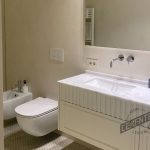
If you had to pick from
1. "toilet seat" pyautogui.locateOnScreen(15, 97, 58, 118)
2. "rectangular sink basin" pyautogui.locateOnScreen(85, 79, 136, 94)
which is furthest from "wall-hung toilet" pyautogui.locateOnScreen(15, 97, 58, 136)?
"rectangular sink basin" pyautogui.locateOnScreen(85, 79, 136, 94)

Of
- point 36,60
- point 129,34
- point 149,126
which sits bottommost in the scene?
point 149,126

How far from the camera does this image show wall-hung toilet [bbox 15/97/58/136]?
2424 mm

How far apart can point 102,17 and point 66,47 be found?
0.51m

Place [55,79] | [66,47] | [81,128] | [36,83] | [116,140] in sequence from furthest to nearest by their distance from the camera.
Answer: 1. [36,83]
2. [55,79]
3. [66,47]
4. [81,128]
5. [116,140]

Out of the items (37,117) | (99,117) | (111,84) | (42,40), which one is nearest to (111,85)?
(111,84)

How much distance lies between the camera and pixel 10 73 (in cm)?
336

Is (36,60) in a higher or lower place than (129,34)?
lower

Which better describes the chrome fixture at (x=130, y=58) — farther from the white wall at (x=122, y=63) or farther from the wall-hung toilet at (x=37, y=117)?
the wall-hung toilet at (x=37, y=117)

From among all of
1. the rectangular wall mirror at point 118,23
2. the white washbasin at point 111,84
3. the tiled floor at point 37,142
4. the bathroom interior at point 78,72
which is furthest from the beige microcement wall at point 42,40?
the tiled floor at point 37,142

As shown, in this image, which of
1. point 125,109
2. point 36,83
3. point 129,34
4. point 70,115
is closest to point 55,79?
point 36,83

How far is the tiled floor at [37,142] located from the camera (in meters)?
2.66

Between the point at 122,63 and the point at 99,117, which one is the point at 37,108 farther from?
the point at 122,63

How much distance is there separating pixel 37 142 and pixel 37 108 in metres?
0.43

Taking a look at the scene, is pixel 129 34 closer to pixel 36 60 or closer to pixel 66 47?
pixel 66 47
